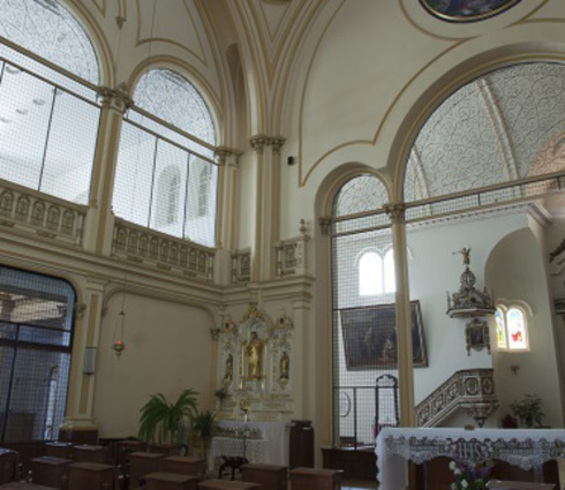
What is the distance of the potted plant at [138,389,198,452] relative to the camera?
11844 millimetres

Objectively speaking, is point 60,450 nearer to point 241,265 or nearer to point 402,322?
point 241,265

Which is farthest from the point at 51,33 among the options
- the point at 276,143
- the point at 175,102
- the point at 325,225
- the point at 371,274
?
the point at 371,274

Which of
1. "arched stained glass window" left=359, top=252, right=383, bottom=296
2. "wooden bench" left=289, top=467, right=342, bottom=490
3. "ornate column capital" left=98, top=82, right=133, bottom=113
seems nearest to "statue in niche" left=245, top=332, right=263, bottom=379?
"ornate column capital" left=98, top=82, right=133, bottom=113

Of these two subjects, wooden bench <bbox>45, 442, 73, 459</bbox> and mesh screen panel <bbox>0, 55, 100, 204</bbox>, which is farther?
mesh screen panel <bbox>0, 55, 100, 204</bbox>

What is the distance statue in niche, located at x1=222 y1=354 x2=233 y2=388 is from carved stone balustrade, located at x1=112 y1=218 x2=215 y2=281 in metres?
2.12

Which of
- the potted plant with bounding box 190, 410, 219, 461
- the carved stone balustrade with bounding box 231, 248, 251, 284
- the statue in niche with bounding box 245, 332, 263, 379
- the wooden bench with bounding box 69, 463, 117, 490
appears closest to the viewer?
the wooden bench with bounding box 69, 463, 117, 490

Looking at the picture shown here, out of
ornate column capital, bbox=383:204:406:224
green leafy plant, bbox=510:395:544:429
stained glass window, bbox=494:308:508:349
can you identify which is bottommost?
green leafy plant, bbox=510:395:544:429

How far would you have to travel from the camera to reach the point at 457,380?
18188 mm

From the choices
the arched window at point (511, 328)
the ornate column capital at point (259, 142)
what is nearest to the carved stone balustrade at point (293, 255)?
the ornate column capital at point (259, 142)

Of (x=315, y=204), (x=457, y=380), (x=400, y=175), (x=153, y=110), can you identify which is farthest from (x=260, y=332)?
(x=457, y=380)

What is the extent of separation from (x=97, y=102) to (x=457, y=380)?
13.2m

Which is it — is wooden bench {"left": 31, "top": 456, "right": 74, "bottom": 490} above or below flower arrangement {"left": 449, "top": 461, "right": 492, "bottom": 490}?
below

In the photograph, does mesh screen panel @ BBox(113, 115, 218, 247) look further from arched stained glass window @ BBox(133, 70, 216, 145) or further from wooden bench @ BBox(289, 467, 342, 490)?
wooden bench @ BBox(289, 467, 342, 490)

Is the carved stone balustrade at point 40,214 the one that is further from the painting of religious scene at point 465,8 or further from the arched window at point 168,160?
the painting of religious scene at point 465,8
